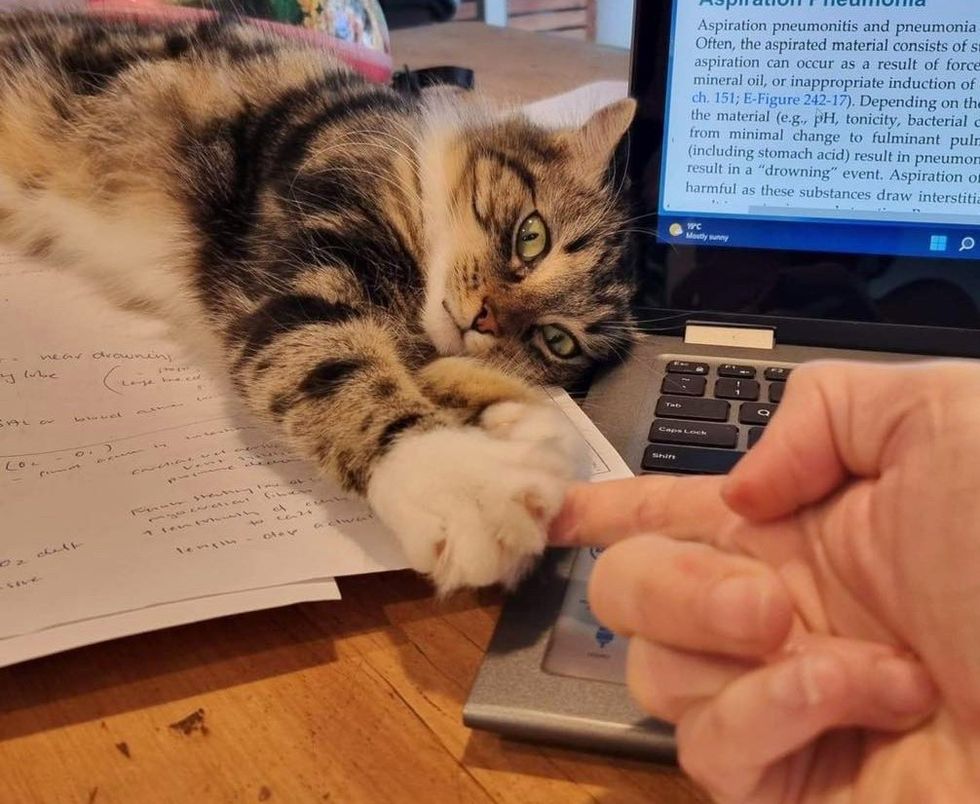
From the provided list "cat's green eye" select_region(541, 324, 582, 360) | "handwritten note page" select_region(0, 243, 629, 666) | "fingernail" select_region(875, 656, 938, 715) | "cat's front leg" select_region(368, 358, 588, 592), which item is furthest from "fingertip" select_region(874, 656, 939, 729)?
"cat's green eye" select_region(541, 324, 582, 360)

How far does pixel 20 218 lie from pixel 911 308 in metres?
1.08

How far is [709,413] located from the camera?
2.33 ft

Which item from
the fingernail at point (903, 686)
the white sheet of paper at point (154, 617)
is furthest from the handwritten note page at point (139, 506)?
the fingernail at point (903, 686)

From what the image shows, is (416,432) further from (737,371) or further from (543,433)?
(737,371)

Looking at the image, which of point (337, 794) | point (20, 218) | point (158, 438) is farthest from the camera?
point (20, 218)

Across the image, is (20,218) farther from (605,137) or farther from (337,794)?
(337,794)

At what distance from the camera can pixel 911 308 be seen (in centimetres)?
78

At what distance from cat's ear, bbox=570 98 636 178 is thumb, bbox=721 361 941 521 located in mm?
486

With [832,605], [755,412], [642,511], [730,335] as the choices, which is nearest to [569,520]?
[642,511]

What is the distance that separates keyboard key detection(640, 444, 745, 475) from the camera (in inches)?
25.4

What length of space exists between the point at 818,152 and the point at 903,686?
22.9 inches

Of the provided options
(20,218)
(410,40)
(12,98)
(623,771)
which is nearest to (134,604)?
(623,771)

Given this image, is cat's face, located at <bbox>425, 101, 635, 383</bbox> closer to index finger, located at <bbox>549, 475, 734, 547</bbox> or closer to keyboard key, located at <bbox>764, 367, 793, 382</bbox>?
keyboard key, located at <bbox>764, 367, 793, 382</bbox>

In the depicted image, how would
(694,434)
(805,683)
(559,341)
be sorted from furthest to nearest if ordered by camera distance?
(559,341) < (694,434) < (805,683)
